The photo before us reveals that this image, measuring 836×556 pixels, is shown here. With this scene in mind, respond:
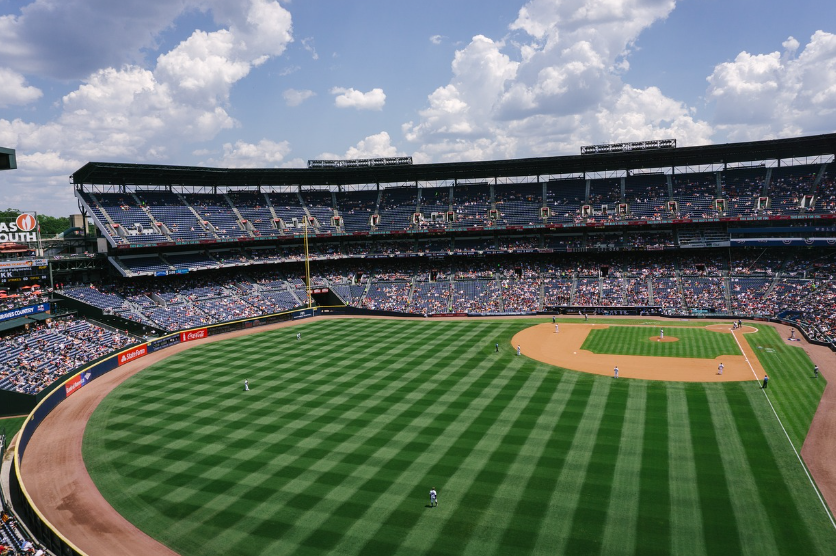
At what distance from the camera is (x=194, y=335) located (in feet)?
178

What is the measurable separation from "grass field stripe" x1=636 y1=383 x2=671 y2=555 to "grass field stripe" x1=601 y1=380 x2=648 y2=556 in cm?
17

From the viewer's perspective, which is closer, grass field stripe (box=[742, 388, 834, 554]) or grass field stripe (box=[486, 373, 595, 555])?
grass field stripe (box=[742, 388, 834, 554])

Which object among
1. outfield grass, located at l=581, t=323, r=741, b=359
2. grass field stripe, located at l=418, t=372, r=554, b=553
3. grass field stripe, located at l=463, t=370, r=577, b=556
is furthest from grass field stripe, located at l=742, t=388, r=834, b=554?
outfield grass, located at l=581, t=323, r=741, b=359

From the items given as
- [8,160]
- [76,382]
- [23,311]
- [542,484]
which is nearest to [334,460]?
[542,484]

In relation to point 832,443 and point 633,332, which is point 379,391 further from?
point 633,332

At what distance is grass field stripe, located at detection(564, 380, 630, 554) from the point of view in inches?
Result: 683

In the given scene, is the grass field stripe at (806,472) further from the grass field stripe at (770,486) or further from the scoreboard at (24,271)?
the scoreboard at (24,271)

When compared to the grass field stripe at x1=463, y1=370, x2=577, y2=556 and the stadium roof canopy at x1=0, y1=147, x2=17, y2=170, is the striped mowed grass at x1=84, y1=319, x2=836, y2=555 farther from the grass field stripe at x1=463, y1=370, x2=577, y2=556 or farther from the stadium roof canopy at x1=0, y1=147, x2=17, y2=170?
the stadium roof canopy at x1=0, y1=147, x2=17, y2=170

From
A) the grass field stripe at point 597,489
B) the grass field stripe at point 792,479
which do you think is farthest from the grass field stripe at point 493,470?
the grass field stripe at point 792,479

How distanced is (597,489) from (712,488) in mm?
4547

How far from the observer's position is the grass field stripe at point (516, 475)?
1753cm

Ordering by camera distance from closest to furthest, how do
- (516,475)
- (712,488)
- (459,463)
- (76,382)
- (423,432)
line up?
(712,488), (516,475), (459,463), (423,432), (76,382)

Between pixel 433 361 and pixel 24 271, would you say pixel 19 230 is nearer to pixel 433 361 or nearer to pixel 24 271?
pixel 24 271

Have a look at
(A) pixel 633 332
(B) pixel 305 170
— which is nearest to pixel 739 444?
(A) pixel 633 332
